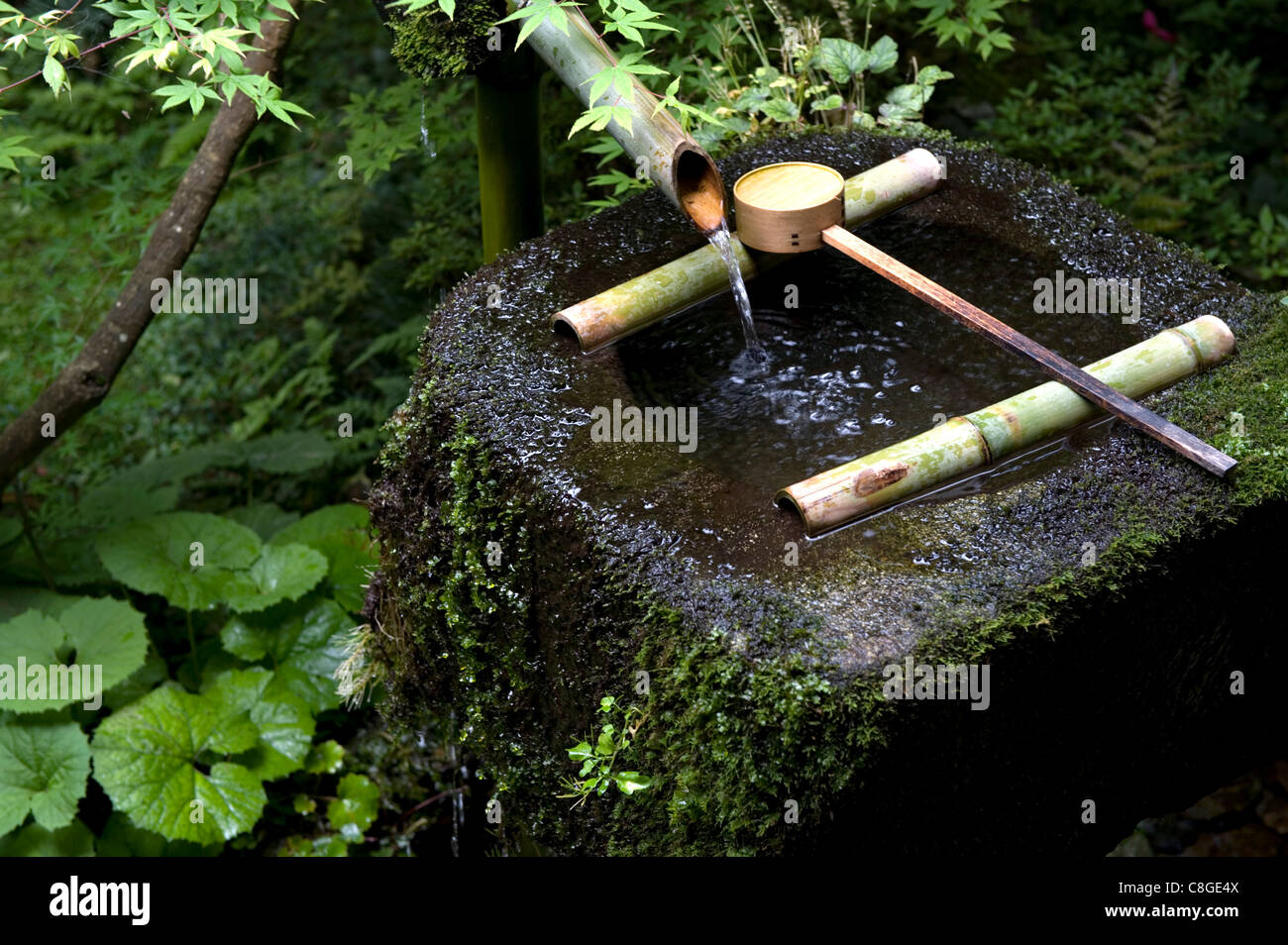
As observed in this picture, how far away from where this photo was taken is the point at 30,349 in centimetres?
548

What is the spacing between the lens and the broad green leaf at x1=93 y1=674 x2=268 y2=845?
134 inches

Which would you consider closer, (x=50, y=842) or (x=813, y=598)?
(x=813, y=598)

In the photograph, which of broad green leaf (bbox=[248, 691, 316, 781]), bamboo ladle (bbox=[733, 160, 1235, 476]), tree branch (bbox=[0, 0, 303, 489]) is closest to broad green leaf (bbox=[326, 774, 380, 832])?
broad green leaf (bbox=[248, 691, 316, 781])

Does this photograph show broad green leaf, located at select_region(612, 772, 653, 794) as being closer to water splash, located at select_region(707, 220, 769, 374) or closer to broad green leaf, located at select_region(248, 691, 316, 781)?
water splash, located at select_region(707, 220, 769, 374)

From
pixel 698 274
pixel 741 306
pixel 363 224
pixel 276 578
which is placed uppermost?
pixel 363 224

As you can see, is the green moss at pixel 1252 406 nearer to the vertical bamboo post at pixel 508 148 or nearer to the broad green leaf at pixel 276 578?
the vertical bamboo post at pixel 508 148

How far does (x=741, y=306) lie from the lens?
318 cm

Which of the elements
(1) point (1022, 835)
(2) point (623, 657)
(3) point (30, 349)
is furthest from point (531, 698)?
(3) point (30, 349)

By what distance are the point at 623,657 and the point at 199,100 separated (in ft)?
5.46

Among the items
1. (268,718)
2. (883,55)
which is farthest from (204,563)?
(883,55)

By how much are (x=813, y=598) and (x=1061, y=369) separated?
93cm

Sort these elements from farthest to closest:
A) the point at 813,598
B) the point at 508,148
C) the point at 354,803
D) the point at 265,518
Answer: the point at 265,518
the point at 354,803
the point at 508,148
the point at 813,598

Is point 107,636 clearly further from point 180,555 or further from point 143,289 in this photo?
point 143,289
